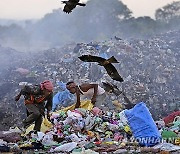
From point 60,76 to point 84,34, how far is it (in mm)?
16517

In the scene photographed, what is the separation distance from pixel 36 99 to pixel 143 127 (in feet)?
6.48

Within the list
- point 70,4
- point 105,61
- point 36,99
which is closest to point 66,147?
point 36,99

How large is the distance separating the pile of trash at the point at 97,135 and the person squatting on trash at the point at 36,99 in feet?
0.76

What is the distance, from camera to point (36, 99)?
7.69 m

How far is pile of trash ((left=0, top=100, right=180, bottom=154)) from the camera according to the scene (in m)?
6.41

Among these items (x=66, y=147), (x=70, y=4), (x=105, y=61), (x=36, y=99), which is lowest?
(x=66, y=147)

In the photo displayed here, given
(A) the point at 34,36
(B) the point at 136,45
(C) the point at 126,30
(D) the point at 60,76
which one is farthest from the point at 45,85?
(C) the point at 126,30

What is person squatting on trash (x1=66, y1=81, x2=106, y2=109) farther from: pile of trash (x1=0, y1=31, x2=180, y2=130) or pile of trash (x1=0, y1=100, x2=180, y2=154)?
pile of trash (x1=0, y1=31, x2=180, y2=130)

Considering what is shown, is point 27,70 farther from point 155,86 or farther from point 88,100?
point 88,100

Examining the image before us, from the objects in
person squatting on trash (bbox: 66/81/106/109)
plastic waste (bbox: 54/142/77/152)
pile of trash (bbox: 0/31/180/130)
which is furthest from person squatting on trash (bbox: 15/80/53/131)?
pile of trash (bbox: 0/31/180/130)

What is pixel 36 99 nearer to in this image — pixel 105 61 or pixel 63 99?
pixel 105 61

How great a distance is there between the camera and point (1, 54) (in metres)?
19.3

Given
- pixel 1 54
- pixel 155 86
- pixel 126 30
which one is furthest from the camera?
pixel 126 30

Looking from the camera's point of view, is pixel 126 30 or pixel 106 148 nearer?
pixel 106 148
